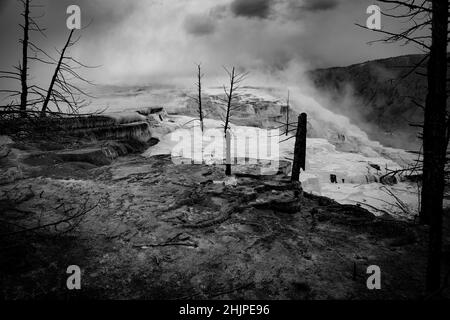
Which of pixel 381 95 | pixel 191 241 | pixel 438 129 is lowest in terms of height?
pixel 191 241

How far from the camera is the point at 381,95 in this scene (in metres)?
71.1

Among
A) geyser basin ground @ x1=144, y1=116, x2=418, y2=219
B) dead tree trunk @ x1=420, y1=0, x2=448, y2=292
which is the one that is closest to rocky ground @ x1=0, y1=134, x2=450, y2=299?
dead tree trunk @ x1=420, y1=0, x2=448, y2=292

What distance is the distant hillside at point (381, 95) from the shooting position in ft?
204

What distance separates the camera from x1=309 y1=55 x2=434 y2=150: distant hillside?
62047 millimetres

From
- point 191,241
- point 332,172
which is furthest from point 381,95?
point 191,241

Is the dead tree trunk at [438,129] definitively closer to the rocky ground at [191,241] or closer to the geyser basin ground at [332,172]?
the rocky ground at [191,241]

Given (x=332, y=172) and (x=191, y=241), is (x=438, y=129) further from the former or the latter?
(x=332, y=172)

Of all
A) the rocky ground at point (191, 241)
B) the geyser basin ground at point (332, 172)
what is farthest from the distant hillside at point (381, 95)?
the rocky ground at point (191, 241)

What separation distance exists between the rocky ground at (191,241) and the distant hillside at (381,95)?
59463 mm

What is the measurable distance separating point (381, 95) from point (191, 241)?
263ft

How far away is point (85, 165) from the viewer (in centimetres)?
1151

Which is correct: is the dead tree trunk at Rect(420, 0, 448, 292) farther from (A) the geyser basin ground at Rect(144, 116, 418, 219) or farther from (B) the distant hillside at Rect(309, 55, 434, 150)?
(B) the distant hillside at Rect(309, 55, 434, 150)
